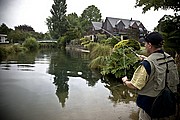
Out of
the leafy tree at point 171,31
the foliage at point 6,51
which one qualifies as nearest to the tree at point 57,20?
the foliage at point 6,51

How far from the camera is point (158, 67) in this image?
1856mm

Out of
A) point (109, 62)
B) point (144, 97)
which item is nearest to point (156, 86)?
point (144, 97)

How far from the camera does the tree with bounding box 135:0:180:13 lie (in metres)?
3.26

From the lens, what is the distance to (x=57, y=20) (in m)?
43.2

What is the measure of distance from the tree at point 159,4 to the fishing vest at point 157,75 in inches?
65.1

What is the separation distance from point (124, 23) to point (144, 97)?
35.1m

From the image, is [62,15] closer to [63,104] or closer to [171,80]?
[63,104]

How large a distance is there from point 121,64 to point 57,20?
1456 inches

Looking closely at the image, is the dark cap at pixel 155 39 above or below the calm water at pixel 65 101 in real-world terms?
above

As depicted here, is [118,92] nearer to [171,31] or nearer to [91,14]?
[171,31]

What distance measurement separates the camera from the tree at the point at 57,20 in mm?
42434

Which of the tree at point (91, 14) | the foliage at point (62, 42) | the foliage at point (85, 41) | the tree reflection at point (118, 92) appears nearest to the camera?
the tree reflection at point (118, 92)

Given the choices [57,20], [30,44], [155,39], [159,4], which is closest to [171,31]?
[159,4]

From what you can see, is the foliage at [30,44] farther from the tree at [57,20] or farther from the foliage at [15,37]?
the tree at [57,20]
